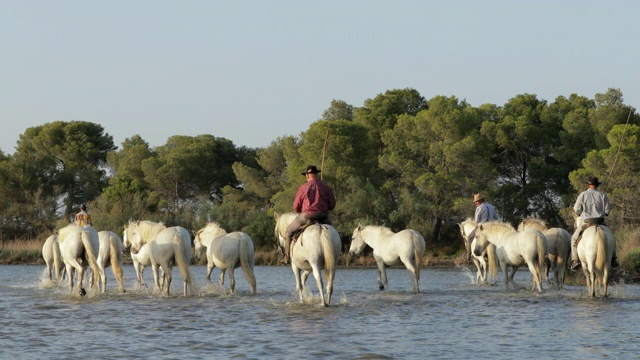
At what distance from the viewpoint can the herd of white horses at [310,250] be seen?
595 inches

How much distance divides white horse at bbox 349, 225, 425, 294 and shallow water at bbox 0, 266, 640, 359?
0.64 meters

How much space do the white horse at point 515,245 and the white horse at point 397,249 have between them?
1.66m

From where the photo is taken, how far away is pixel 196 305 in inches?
613

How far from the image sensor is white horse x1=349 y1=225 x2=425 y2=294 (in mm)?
18125

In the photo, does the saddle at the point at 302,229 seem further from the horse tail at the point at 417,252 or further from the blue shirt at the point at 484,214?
the blue shirt at the point at 484,214

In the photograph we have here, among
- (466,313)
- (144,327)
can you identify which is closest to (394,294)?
(466,313)

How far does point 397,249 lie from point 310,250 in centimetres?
439

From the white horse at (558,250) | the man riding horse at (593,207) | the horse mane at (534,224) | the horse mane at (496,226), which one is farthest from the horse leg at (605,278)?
the horse mane at (534,224)

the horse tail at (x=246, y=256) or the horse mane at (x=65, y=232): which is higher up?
the horse mane at (x=65, y=232)

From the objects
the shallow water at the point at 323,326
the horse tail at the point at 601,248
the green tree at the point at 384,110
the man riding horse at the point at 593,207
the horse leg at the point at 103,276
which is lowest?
the shallow water at the point at 323,326

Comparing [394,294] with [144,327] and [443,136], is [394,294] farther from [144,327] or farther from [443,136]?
[443,136]

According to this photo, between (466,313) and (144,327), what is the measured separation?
15.8 ft

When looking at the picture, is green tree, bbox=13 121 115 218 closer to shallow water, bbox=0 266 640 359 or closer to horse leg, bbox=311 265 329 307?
shallow water, bbox=0 266 640 359

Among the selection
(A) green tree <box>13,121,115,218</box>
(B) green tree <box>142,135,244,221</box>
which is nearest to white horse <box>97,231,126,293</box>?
(B) green tree <box>142,135,244,221</box>
